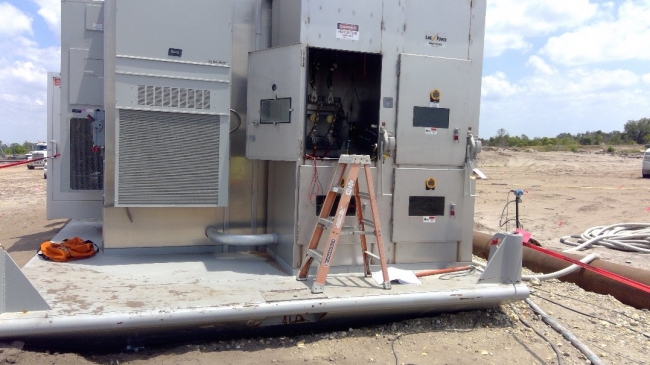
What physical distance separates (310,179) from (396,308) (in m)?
1.42

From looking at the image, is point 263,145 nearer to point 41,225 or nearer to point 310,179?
point 310,179

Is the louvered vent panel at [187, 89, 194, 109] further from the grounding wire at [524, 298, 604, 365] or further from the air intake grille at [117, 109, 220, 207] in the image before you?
the grounding wire at [524, 298, 604, 365]

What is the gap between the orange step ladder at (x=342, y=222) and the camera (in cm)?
465

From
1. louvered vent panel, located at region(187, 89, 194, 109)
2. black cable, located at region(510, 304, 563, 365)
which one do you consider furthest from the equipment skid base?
louvered vent panel, located at region(187, 89, 194, 109)

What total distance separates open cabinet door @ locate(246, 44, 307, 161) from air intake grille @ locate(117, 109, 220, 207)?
1.42 feet

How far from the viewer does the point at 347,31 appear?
16.6ft

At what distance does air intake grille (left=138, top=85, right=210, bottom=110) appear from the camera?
5082 mm

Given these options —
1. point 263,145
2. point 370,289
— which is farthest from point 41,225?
point 370,289

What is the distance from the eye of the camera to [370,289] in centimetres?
474

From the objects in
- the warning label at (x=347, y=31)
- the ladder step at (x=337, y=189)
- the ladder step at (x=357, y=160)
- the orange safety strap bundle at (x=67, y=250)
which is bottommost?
the orange safety strap bundle at (x=67, y=250)

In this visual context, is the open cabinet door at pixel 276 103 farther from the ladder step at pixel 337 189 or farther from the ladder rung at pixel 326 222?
the ladder rung at pixel 326 222

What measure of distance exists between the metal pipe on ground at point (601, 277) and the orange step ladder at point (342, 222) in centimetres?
285

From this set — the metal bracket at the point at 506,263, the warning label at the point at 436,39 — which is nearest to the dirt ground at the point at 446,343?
the metal bracket at the point at 506,263

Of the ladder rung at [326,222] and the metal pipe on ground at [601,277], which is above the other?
the ladder rung at [326,222]
